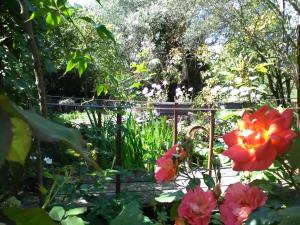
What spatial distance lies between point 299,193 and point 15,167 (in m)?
0.56

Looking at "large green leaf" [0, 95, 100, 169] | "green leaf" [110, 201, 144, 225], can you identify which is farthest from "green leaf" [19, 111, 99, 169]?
"green leaf" [110, 201, 144, 225]

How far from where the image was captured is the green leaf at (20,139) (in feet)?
0.90

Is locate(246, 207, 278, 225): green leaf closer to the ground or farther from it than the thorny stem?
closer to the ground

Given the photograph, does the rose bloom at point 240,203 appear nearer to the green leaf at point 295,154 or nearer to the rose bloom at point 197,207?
the rose bloom at point 197,207

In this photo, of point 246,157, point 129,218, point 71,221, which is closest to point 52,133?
point 246,157

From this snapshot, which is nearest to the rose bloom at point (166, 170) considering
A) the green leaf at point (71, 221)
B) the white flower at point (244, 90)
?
the green leaf at point (71, 221)

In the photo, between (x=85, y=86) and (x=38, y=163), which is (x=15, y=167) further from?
(x=85, y=86)

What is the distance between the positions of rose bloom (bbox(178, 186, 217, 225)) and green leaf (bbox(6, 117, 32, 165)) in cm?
57

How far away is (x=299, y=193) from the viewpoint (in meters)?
0.78

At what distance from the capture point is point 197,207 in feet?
2.72

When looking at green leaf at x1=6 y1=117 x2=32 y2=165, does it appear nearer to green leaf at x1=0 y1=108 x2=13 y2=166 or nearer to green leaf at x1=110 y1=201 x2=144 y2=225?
green leaf at x1=0 y1=108 x2=13 y2=166

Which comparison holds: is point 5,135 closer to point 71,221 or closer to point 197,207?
point 197,207

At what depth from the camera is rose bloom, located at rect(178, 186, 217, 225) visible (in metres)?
0.82

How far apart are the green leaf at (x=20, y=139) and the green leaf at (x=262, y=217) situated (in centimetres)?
52
